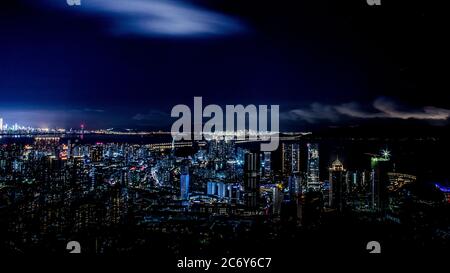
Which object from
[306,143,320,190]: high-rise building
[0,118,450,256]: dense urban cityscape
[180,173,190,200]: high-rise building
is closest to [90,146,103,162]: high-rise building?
[0,118,450,256]: dense urban cityscape

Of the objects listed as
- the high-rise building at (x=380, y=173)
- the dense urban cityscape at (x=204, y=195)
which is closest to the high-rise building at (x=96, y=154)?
the dense urban cityscape at (x=204, y=195)

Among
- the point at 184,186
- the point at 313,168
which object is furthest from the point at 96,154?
the point at 313,168

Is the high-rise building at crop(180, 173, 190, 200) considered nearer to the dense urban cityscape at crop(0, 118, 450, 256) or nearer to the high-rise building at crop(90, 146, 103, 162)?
the dense urban cityscape at crop(0, 118, 450, 256)

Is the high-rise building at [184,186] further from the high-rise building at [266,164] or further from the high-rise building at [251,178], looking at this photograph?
the high-rise building at [266,164]

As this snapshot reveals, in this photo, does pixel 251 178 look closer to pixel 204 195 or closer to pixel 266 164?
pixel 266 164

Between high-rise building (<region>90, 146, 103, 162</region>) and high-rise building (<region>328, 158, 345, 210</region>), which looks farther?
high-rise building (<region>90, 146, 103, 162</region>)

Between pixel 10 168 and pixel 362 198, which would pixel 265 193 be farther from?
pixel 10 168
